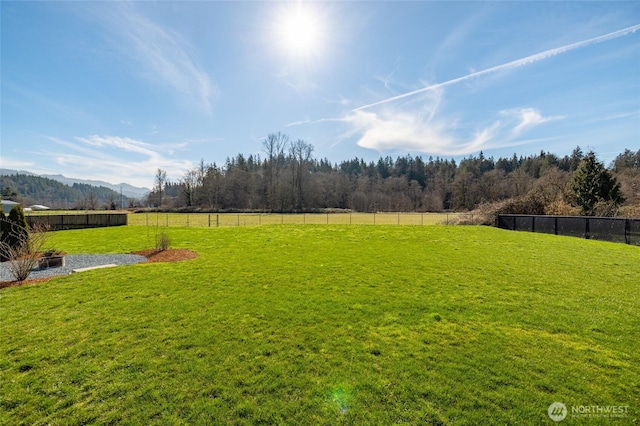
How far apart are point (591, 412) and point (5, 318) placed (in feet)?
28.3

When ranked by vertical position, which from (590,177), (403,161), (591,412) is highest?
(403,161)

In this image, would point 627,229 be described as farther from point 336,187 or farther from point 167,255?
point 336,187

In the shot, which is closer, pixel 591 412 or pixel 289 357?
pixel 591 412

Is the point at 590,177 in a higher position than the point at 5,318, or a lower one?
higher

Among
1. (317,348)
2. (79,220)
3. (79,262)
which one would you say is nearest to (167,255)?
(79,262)

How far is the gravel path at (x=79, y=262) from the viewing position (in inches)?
335

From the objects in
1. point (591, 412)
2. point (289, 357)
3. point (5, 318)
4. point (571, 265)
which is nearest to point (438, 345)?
point (591, 412)

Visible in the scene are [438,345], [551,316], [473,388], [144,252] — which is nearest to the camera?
[473,388]

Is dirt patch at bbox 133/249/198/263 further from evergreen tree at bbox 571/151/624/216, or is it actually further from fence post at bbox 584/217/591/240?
evergreen tree at bbox 571/151/624/216

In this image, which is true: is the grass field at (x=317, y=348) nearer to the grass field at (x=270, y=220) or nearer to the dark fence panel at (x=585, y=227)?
the dark fence panel at (x=585, y=227)

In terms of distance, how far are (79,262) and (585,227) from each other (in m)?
26.4

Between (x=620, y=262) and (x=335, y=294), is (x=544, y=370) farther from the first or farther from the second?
(x=620, y=262)

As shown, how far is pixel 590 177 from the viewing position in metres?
27.9

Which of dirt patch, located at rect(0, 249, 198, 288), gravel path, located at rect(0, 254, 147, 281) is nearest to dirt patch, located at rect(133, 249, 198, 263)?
dirt patch, located at rect(0, 249, 198, 288)
